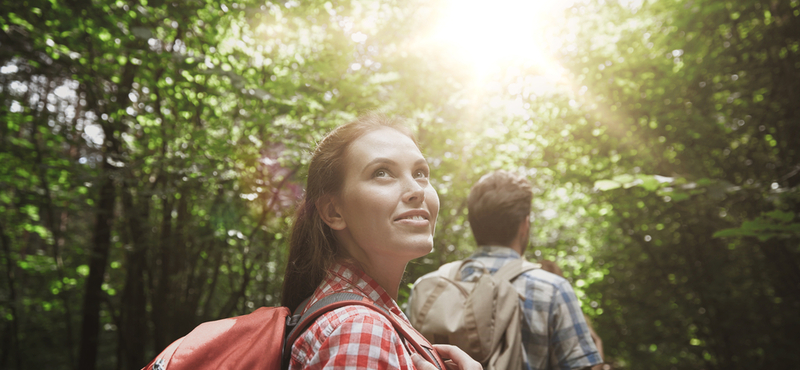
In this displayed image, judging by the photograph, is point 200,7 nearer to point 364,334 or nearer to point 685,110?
point 364,334

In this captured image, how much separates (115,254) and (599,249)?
25.0 feet

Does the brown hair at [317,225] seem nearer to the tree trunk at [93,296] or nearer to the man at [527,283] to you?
the man at [527,283]

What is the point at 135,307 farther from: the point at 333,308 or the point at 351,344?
the point at 351,344

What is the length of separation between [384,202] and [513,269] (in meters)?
1.18

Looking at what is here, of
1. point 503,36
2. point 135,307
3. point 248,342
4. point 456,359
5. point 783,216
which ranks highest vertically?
point 503,36

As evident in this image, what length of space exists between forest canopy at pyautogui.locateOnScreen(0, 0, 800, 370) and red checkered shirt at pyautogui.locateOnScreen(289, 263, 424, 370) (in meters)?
2.08

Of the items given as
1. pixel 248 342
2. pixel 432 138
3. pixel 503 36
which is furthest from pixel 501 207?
pixel 503 36

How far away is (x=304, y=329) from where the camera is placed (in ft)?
2.98

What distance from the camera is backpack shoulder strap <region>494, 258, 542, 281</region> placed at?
1969mm

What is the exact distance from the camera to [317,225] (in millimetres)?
1204

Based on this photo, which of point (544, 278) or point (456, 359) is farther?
point (544, 278)

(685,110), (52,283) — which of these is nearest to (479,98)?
(685,110)

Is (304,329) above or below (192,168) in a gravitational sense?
below

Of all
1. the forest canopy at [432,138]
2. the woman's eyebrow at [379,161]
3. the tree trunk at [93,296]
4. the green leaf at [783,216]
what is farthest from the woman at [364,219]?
the tree trunk at [93,296]
